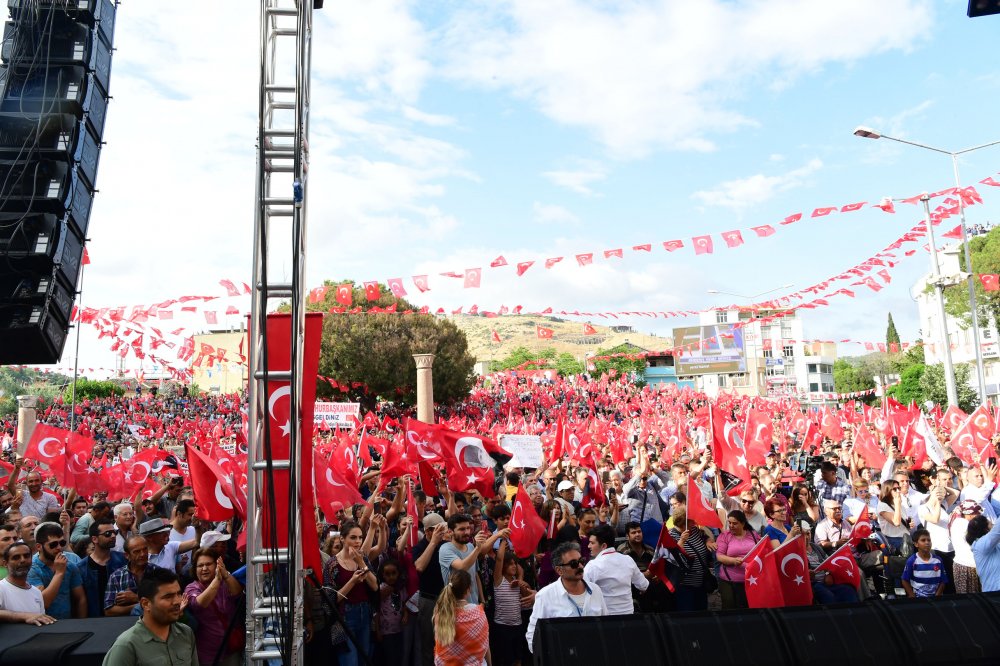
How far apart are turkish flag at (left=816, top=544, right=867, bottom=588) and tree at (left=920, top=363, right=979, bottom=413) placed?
4294cm

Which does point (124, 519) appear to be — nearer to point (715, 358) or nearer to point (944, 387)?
point (944, 387)

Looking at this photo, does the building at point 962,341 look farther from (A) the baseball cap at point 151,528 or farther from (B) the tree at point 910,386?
(A) the baseball cap at point 151,528

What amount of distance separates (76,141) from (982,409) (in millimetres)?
16057

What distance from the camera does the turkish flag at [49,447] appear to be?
11.8 m

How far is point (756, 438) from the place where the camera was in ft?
45.6

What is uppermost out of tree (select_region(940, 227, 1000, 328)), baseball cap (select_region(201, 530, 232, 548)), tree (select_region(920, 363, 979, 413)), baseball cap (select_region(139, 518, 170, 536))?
tree (select_region(940, 227, 1000, 328))

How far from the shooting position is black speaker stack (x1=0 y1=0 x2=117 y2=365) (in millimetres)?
10117

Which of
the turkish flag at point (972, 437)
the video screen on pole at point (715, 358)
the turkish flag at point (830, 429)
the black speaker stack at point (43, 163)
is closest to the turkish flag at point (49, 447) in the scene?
the black speaker stack at point (43, 163)

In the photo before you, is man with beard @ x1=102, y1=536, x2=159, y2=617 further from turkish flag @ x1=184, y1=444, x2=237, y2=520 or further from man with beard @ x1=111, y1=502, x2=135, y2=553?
man with beard @ x1=111, y1=502, x2=135, y2=553

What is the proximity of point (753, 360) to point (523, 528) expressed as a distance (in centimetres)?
8940

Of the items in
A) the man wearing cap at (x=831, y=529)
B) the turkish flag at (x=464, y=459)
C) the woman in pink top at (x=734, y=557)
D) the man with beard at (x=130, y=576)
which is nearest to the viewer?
the man with beard at (x=130, y=576)

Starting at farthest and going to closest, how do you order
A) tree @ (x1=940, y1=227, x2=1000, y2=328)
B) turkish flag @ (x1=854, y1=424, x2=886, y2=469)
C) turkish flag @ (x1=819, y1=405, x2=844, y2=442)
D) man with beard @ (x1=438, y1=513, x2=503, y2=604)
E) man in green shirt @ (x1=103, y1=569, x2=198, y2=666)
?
tree @ (x1=940, y1=227, x2=1000, y2=328) < turkish flag @ (x1=819, y1=405, x2=844, y2=442) < turkish flag @ (x1=854, y1=424, x2=886, y2=469) < man with beard @ (x1=438, y1=513, x2=503, y2=604) < man in green shirt @ (x1=103, y1=569, x2=198, y2=666)

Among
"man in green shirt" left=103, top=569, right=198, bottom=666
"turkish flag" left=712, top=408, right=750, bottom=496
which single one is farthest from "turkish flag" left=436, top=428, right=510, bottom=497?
"man in green shirt" left=103, top=569, right=198, bottom=666

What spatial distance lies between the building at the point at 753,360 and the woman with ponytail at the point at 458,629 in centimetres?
5724
